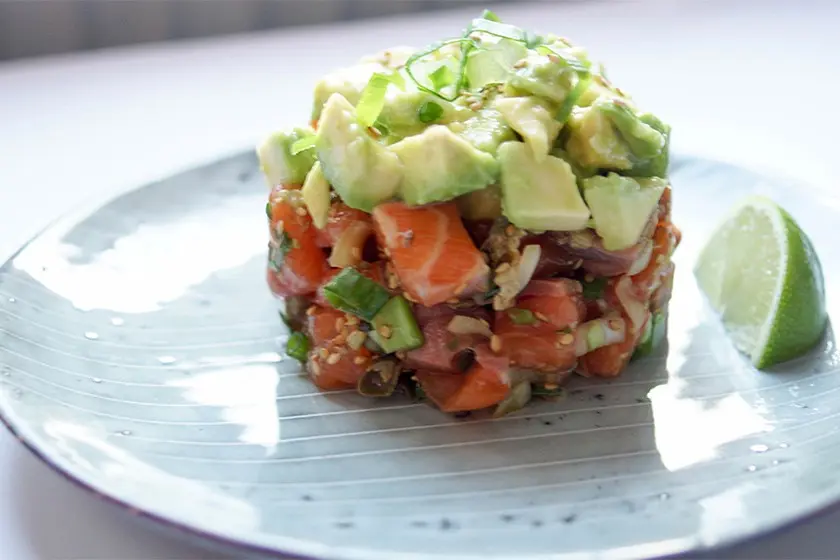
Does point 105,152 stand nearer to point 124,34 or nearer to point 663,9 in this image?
point 124,34

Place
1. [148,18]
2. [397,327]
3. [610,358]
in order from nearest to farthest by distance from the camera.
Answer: [397,327], [610,358], [148,18]

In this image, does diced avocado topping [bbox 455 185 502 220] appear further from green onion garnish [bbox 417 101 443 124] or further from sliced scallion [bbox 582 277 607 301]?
sliced scallion [bbox 582 277 607 301]

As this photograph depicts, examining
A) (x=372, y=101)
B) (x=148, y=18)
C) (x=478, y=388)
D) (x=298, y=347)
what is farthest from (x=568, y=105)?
(x=148, y=18)

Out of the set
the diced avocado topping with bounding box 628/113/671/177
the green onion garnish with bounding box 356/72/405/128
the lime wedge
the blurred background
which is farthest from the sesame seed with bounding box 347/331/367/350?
the blurred background

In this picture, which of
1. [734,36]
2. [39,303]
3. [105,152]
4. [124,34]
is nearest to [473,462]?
[39,303]

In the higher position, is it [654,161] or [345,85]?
[345,85]

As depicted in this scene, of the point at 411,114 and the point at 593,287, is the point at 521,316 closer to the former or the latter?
the point at 593,287
